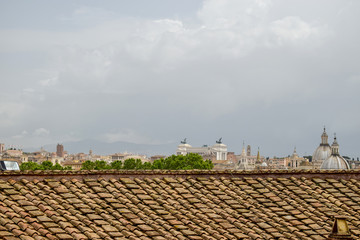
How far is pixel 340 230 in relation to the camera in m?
10.2

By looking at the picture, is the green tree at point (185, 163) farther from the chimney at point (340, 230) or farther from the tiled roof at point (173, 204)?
the chimney at point (340, 230)

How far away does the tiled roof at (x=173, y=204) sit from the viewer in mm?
10195

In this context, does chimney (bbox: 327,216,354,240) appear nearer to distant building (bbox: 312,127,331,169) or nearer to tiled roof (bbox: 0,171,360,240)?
Result: tiled roof (bbox: 0,171,360,240)

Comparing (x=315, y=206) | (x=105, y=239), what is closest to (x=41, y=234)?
(x=105, y=239)

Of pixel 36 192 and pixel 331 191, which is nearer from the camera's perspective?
pixel 36 192

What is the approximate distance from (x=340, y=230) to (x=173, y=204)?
2.52 metres

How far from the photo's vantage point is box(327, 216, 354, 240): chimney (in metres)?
10.1

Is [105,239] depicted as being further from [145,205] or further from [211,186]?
[211,186]

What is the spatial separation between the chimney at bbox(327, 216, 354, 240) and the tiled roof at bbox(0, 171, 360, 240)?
106 centimetres

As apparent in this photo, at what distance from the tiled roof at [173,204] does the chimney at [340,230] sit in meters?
1.06

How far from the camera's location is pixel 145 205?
1124cm

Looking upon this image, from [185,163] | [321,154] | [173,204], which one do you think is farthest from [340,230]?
[321,154]

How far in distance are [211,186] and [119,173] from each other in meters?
1.51

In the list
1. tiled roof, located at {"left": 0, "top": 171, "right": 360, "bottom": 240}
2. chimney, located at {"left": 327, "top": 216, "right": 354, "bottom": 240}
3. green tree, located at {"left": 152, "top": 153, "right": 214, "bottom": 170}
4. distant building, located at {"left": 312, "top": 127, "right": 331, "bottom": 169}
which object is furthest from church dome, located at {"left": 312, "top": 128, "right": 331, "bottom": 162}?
chimney, located at {"left": 327, "top": 216, "right": 354, "bottom": 240}
